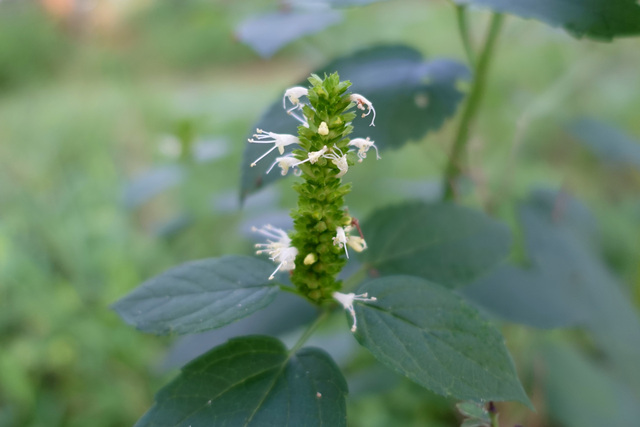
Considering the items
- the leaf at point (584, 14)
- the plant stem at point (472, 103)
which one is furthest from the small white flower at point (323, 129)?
the plant stem at point (472, 103)

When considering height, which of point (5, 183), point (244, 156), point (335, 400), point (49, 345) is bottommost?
point (49, 345)

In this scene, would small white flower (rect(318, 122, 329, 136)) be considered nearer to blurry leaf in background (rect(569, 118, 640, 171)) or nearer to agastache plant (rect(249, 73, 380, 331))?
agastache plant (rect(249, 73, 380, 331))

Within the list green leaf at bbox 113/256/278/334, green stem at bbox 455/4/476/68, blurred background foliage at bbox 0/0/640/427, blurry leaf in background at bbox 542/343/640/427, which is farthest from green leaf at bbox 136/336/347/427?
blurry leaf in background at bbox 542/343/640/427

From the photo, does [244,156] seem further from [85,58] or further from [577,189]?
[85,58]

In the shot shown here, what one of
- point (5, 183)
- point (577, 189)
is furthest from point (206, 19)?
point (577, 189)

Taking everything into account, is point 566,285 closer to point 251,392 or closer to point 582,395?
point 582,395

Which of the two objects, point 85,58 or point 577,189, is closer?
point 577,189
